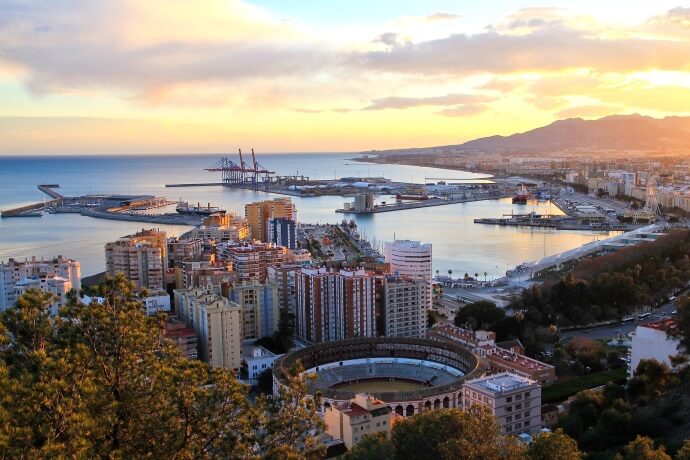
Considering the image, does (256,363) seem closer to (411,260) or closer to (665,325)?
(665,325)

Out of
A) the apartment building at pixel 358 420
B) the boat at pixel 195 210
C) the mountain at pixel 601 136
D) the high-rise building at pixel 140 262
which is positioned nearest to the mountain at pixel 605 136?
the mountain at pixel 601 136

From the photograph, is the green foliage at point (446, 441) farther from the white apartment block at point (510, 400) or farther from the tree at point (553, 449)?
the white apartment block at point (510, 400)

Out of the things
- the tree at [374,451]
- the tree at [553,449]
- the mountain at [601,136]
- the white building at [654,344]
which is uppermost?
the mountain at [601,136]

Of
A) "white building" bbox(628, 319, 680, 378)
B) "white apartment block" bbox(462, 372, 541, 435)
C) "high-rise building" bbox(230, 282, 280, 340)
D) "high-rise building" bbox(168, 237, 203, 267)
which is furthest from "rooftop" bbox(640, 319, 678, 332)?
"high-rise building" bbox(168, 237, 203, 267)

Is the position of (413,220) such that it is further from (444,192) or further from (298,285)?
(298,285)

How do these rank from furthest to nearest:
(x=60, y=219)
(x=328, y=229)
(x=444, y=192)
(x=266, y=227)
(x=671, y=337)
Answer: (x=444, y=192) < (x=60, y=219) < (x=328, y=229) < (x=266, y=227) < (x=671, y=337)

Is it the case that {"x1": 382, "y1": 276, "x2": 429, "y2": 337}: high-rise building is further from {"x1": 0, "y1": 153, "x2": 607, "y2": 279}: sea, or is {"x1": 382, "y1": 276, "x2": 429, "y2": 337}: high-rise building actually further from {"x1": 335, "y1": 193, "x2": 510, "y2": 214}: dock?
{"x1": 335, "y1": 193, "x2": 510, "y2": 214}: dock

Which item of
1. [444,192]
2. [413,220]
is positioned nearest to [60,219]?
[413,220]
